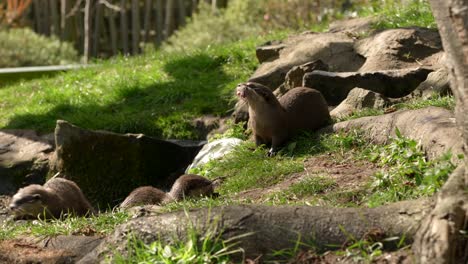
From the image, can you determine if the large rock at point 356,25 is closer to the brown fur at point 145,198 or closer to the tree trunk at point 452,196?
the brown fur at point 145,198

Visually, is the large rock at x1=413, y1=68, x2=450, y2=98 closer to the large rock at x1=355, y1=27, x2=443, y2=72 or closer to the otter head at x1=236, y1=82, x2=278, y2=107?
the large rock at x1=355, y1=27, x2=443, y2=72

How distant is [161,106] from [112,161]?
1.58m

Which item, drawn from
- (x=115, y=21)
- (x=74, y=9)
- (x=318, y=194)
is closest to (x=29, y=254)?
(x=318, y=194)

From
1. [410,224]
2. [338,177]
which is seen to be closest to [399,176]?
[338,177]

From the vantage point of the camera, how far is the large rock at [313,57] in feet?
30.5

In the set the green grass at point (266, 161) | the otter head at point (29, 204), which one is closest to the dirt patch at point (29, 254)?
the green grass at point (266, 161)

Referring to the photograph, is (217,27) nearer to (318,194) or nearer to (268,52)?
(268,52)

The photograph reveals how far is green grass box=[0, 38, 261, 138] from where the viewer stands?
10.1 m

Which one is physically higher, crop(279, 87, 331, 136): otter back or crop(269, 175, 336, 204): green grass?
crop(279, 87, 331, 136): otter back

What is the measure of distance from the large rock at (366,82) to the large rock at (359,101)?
0.35m

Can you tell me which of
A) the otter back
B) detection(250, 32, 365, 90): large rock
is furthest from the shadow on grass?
the otter back

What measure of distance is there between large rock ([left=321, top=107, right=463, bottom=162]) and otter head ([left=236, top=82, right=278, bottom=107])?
24.0 inches

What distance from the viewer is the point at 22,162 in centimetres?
941

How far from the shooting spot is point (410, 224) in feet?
13.9
